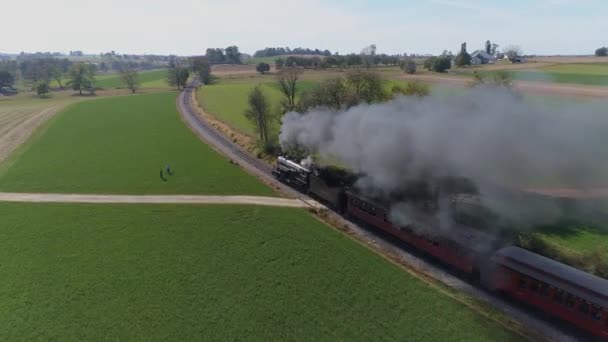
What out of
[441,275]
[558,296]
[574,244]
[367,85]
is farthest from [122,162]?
[574,244]

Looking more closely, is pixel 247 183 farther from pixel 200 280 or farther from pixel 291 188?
pixel 200 280

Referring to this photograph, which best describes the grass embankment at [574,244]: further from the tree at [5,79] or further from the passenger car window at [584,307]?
the tree at [5,79]

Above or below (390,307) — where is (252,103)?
above

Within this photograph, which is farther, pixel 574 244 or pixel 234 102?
pixel 234 102

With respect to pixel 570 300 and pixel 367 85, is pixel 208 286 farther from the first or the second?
pixel 367 85

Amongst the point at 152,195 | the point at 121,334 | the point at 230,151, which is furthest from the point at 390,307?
the point at 230,151
